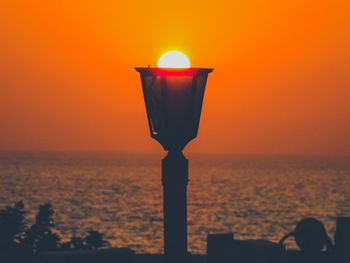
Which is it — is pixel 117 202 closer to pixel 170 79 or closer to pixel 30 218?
pixel 30 218

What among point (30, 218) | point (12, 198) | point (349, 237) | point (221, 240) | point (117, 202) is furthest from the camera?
point (12, 198)

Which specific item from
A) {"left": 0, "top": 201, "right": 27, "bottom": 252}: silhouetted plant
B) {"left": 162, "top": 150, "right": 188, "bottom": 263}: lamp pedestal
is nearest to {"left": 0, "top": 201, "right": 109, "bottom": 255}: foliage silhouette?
{"left": 0, "top": 201, "right": 27, "bottom": 252}: silhouetted plant

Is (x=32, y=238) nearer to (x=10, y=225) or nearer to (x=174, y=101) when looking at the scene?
(x=10, y=225)

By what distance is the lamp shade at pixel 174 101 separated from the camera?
4.64m

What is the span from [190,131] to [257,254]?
12.2 ft

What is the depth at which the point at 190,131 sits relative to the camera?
15.6 ft

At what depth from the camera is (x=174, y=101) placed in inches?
183

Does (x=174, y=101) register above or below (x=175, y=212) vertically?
above

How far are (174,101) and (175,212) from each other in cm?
91

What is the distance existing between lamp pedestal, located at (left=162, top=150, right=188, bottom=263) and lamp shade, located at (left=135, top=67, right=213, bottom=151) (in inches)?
9.2

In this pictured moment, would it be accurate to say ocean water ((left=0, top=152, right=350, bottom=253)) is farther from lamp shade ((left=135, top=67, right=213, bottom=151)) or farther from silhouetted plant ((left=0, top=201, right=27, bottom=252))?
lamp shade ((left=135, top=67, right=213, bottom=151))

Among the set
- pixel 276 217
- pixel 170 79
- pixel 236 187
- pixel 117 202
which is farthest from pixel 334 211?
pixel 170 79

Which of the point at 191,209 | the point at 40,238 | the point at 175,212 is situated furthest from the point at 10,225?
the point at 191,209

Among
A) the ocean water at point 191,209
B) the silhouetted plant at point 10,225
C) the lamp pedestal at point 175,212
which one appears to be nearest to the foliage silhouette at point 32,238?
the silhouetted plant at point 10,225
